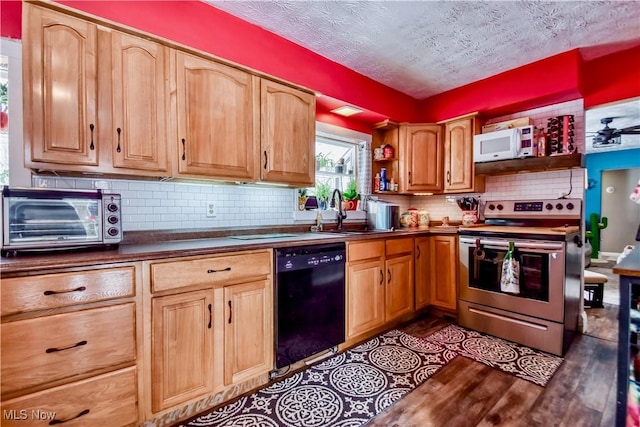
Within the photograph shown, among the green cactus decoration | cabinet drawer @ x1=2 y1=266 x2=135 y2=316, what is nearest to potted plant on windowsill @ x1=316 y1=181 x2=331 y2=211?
cabinet drawer @ x1=2 y1=266 x2=135 y2=316

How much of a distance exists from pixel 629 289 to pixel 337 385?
158 centimetres

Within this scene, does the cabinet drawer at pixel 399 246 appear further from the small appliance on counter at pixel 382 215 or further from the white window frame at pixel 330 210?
the white window frame at pixel 330 210

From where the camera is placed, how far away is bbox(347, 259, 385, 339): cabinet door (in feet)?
7.80

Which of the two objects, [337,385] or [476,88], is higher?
[476,88]

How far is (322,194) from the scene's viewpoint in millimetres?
3105

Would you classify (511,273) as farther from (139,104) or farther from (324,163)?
(139,104)

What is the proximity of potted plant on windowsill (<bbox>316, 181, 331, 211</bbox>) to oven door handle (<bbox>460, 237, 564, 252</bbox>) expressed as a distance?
4.60 feet

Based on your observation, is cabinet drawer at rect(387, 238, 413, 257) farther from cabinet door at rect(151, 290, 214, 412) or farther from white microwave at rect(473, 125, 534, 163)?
cabinet door at rect(151, 290, 214, 412)

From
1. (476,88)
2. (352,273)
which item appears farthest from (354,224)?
(476,88)

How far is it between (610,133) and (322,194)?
5591mm

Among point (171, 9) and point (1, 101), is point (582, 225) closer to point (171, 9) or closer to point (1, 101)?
point (171, 9)

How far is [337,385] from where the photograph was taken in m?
1.92

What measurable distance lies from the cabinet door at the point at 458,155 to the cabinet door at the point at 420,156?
11cm

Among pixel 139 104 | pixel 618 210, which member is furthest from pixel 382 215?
pixel 618 210
